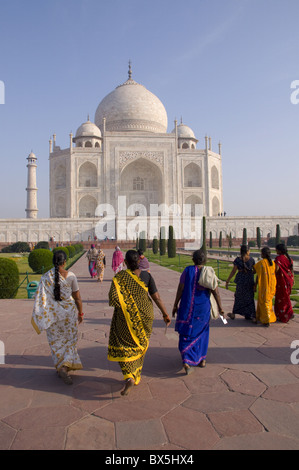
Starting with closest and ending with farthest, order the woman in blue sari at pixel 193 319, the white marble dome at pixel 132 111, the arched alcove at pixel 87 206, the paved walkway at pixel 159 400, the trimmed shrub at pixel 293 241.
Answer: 1. the paved walkway at pixel 159 400
2. the woman in blue sari at pixel 193 319
3. the trimmed shrub at pixel 293 241
4. the arched alcove at pixel 87 206
5. the white marble dome at pixel 132 111

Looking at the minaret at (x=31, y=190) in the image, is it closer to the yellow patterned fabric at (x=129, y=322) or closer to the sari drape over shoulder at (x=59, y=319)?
the sari drape over shoulder at (x=59, y=319)

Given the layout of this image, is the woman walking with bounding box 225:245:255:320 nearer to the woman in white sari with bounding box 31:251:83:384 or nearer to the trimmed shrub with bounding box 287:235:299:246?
the woman in white sari with bounding box 31:251:83:384

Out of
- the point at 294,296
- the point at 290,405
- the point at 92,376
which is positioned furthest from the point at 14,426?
the point at 294,296

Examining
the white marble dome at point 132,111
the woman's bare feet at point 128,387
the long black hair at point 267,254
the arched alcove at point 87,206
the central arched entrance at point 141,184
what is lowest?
the woman's bare feet at point 128,387

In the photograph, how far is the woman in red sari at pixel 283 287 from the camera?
423 centimetres

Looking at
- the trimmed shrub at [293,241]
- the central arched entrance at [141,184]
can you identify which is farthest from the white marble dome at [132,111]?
the trimmed shrub at [293,241]

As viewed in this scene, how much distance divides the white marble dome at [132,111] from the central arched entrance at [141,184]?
3797 millimetres

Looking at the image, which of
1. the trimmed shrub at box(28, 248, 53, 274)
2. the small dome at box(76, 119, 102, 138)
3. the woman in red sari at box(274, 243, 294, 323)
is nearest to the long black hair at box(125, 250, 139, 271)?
the woman in red sari at box(274, 243, 294, 323)

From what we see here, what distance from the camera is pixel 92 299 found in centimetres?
609

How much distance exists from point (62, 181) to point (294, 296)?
31303 millimetres

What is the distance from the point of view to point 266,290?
409 cm

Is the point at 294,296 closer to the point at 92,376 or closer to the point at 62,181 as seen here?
the point at 92,376

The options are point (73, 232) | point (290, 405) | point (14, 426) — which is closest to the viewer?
point (14, 426)

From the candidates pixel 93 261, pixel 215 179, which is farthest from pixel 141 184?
pixel 93 261
